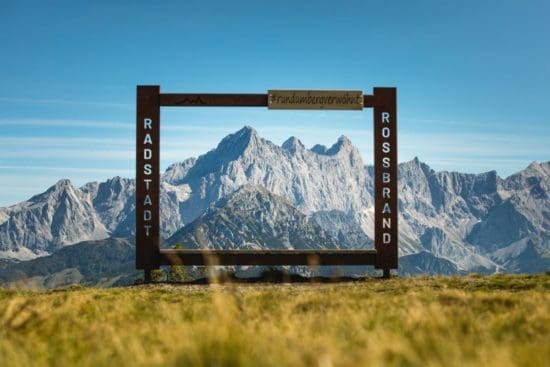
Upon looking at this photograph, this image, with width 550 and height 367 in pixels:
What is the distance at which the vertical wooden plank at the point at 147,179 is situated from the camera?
848 inches

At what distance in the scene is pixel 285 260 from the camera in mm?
21266

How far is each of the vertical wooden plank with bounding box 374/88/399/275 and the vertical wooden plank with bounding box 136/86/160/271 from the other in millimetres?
8306

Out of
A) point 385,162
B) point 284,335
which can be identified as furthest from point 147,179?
point 284,335

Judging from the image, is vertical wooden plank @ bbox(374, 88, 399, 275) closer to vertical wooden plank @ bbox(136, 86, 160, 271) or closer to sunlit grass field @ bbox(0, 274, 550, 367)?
vertical wooden plank @ bbox(136, 86, 160, 271)

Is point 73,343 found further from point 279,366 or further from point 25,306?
point 279,366

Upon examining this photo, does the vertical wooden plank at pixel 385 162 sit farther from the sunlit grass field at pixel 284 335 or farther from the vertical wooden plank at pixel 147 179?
the sunlit grass field at pixel 284 335

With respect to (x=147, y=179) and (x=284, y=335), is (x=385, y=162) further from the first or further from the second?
(x=284, y=335)

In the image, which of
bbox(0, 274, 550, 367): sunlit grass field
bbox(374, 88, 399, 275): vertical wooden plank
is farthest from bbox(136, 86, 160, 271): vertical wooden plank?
bbox(0, 274, 550, 367): sunlit grass field

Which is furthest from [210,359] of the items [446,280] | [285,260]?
[285,260]

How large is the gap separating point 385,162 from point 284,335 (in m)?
16.8

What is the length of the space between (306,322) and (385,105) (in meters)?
15.9

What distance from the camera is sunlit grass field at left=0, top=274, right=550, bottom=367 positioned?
478 centimetres

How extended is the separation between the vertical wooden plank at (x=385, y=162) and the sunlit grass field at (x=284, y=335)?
36.6ft

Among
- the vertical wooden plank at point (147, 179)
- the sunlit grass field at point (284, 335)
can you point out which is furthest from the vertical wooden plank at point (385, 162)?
the sunlit grass field at point (284, 335)
